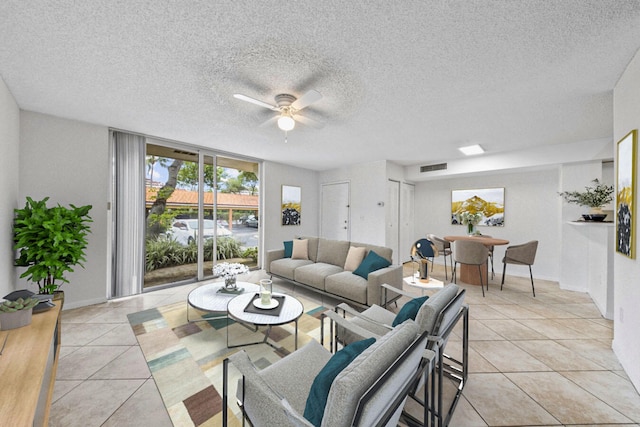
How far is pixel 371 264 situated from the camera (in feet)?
10.5

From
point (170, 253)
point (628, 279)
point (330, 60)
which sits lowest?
point (170, 253)

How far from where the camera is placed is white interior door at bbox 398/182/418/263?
242 inches

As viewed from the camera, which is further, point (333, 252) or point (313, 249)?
point (313, 249)

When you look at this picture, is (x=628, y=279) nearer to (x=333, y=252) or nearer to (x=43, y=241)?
(x=333, y=252)

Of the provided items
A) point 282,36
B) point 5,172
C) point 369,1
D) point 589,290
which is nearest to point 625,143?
point 369,1

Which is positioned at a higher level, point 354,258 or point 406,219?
point 406,219

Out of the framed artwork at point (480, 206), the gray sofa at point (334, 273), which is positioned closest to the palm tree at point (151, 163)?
the gray sofa at point (334, 273)

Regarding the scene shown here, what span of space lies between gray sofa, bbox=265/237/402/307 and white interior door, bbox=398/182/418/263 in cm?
260

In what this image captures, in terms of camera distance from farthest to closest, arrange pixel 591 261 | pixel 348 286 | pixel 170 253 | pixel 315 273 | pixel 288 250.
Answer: pixel 288 250, pixel 170 253, pixel 591 261, pixel 315 273, pixel 348 286

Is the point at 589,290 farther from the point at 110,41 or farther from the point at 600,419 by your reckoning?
the point at 110,41

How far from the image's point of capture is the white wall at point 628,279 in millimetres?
1814

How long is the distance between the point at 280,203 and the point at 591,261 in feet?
18.8

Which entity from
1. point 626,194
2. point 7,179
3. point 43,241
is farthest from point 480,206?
point 7,179

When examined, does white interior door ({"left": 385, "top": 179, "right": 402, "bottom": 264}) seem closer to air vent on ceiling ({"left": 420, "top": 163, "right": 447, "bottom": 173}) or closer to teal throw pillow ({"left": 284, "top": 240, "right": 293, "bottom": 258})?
air vent on ceiling ({"left": 420, "top": 163, "right": 447, "bottom": 173})
